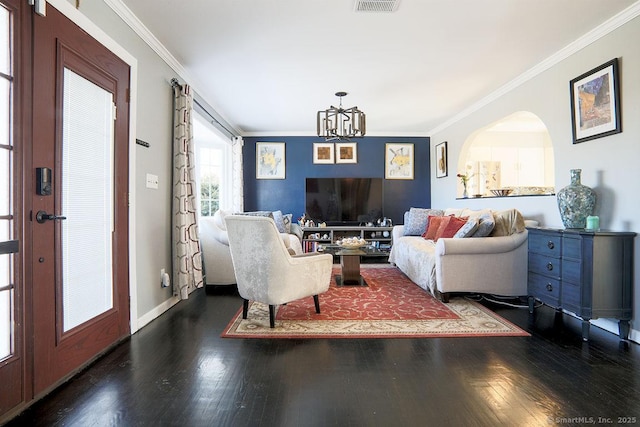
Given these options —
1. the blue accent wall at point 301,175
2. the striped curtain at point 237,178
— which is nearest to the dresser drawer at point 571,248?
the blue accent wall at point 301,175

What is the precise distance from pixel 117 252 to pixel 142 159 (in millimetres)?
863

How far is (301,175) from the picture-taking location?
674 cm

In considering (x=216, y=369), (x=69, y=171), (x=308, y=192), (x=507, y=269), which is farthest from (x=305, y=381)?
(x=308, y=192)

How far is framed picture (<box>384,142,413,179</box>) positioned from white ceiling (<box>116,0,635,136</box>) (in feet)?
6.39

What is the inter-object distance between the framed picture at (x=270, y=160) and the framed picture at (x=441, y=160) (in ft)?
9.92

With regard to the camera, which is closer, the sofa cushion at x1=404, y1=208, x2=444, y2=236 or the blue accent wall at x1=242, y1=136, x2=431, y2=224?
the sofa cushion at x1=404, y1=208, x2=444, y2=236

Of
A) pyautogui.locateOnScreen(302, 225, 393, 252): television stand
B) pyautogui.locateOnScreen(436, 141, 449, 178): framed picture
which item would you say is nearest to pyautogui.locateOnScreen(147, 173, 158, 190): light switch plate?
pyautogui.locateOnScreen(302, 225, 393, 252): television stand

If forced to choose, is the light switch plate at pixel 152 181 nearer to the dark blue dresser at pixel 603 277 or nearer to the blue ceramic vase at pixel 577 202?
the dark blue dresser at pixel 603 277

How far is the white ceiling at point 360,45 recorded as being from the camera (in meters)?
2.53

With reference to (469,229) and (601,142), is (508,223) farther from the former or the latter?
(601,142)

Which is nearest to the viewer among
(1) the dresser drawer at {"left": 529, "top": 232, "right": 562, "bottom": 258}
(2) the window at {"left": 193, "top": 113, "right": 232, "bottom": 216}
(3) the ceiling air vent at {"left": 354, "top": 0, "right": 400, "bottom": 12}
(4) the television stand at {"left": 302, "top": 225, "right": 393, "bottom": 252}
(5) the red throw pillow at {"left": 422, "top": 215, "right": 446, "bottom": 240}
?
(3) the ceiling air vent at {"left": 354, "top": 0, "right": 400, "bottom": 12}

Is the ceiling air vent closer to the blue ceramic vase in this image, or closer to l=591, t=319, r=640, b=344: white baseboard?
the blue ceramic vase

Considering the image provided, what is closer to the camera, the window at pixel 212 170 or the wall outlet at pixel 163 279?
the wall outlet at pixel 163 279

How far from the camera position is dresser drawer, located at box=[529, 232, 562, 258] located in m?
2.79
